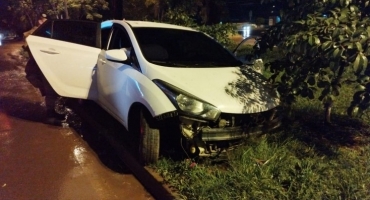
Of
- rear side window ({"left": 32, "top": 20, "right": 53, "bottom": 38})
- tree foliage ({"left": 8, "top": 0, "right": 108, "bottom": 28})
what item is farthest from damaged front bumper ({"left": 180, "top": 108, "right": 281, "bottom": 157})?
tree foliage ({"left": 8, "top": 0, "right": 108, "bottom": 28})

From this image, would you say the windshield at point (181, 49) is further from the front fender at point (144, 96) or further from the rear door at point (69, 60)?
the rear door at point (69, 60)

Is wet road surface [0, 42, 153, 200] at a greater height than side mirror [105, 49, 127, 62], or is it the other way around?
side mirror [105, 49, 127, 62]

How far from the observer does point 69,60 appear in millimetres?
5977

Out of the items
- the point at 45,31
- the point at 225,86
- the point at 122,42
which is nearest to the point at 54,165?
the point at 122,42

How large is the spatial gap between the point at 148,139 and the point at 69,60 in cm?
235

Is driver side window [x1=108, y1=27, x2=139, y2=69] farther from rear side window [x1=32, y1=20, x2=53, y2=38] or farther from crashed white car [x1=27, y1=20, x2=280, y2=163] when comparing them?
rear side window [x1=32, y1=20, x2=53, y2=38]

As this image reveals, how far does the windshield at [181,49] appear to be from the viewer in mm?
5020

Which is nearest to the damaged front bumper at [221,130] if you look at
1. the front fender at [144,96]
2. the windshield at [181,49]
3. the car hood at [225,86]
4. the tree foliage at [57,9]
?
the car hood at [225,86]

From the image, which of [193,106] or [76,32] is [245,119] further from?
[76,32]

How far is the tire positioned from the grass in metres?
0.13

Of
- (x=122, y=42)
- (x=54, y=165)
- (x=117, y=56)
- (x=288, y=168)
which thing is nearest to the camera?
(x=288, y=168)

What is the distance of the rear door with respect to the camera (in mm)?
5945

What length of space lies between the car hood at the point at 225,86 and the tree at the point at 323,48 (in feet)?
0.80

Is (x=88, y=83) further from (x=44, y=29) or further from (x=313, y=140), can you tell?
(x=313, y=140)
